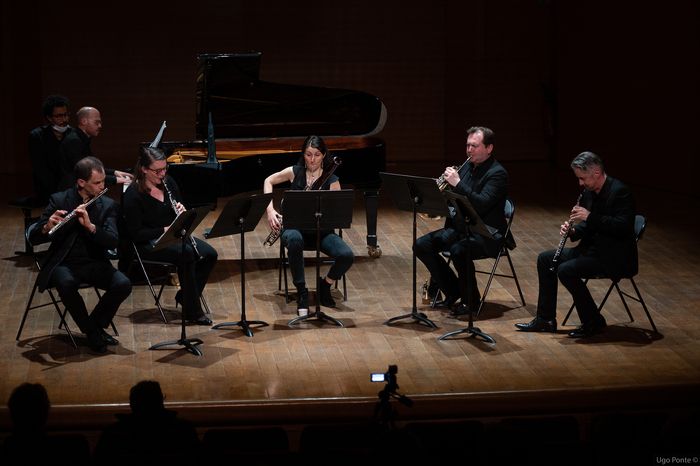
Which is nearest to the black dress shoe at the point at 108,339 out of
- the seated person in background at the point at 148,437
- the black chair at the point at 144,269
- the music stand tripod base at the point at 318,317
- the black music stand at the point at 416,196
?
the black chair at the point at 144,269

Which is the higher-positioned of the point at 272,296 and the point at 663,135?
A: the point at 663,135

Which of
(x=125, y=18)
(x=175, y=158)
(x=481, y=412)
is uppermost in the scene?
(x=125, y=18)

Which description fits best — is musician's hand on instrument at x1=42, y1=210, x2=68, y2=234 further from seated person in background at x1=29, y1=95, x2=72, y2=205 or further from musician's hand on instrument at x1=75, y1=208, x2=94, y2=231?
seated person in background at x1=29, y1=95, x2=72, y2=205

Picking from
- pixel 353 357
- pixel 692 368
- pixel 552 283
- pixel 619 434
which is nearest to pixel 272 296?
pixel 353 357

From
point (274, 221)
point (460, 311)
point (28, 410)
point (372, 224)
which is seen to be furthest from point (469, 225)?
point (28, 410)

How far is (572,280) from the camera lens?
248 inches

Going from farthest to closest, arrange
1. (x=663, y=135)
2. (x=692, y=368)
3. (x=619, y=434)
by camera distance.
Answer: (x=663, y=135)
(x=692, y=368)
(x=619, y=434)

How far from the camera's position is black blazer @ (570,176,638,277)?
20.1 ft

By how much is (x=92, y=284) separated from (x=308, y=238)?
1.67 m

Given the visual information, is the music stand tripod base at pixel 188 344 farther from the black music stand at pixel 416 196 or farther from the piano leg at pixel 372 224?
the piano leg at pixel 372 224

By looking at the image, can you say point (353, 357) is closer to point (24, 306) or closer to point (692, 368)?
point (692, 368)

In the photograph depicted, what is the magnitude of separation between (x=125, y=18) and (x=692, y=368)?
32.8 feet

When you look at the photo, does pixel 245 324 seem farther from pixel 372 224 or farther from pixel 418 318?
pixel 372 224

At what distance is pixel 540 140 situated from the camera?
14891 mm
